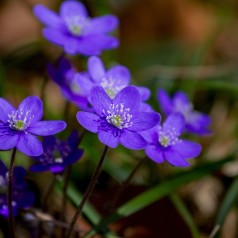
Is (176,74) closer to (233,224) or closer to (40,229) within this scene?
(233,224)

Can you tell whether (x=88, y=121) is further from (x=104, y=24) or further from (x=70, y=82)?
(x=104, y=24)

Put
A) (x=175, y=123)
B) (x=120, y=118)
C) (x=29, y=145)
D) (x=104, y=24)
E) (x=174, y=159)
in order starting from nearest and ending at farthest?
(x=29, y=145)
(x=120, y=118)
(x=174, y=159)
(x=175, y=123)
(x=104, y=24)

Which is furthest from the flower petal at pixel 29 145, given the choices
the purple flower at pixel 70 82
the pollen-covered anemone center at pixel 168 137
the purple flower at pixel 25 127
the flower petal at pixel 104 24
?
the flower petal at pixel 104 24

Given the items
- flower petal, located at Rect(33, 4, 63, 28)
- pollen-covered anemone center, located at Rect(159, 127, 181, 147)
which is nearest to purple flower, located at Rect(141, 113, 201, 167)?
pollen-covered anemone center, located at Rect(159, 127, 181, 147)

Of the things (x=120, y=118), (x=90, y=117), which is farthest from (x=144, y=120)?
(x=90, y=117)

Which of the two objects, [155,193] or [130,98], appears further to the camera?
[155,193]

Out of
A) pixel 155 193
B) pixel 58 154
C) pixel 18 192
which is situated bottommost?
pixel 155 193

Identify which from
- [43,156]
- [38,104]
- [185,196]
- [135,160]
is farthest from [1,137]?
[185,196]
